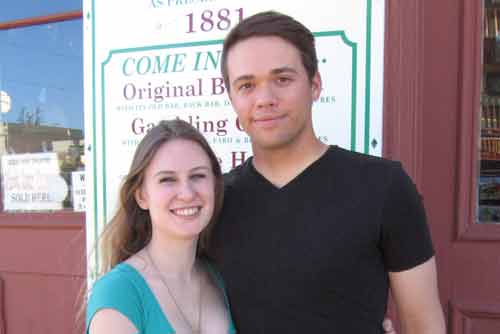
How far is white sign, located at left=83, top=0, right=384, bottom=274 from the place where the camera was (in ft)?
5.22

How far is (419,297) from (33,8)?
104 inches

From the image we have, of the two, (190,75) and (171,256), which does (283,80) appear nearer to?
(171,256)

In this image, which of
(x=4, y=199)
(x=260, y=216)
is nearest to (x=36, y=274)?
(x=4, y=199)

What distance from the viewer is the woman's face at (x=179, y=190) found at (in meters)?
1.15

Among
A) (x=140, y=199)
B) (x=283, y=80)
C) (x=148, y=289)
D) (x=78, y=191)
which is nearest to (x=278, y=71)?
(x=283, y=80)

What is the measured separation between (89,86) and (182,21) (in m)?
0.56

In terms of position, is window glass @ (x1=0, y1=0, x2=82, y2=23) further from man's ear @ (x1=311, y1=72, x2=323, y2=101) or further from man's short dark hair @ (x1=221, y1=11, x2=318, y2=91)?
man's ear @ (x1=311, y1=72, x2=323, y2=101)

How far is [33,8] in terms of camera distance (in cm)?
255

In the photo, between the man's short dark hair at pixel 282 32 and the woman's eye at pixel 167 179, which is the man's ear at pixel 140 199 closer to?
the woman's eye at pixel 167 179

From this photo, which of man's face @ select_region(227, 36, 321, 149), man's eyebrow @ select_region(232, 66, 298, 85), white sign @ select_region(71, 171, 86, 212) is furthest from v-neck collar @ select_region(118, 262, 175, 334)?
white sign @ select_region(71, 171, 86, 212)

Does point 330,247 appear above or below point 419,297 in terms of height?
above

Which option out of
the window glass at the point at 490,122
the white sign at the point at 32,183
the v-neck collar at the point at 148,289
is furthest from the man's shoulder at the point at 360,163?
the white sign at the point at 32,183

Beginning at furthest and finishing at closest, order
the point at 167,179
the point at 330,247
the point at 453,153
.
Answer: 1. the point at 453,153
2. the point at 167,179
3. the point at 330,247

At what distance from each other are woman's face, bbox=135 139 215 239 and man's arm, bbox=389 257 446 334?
1.79ft
